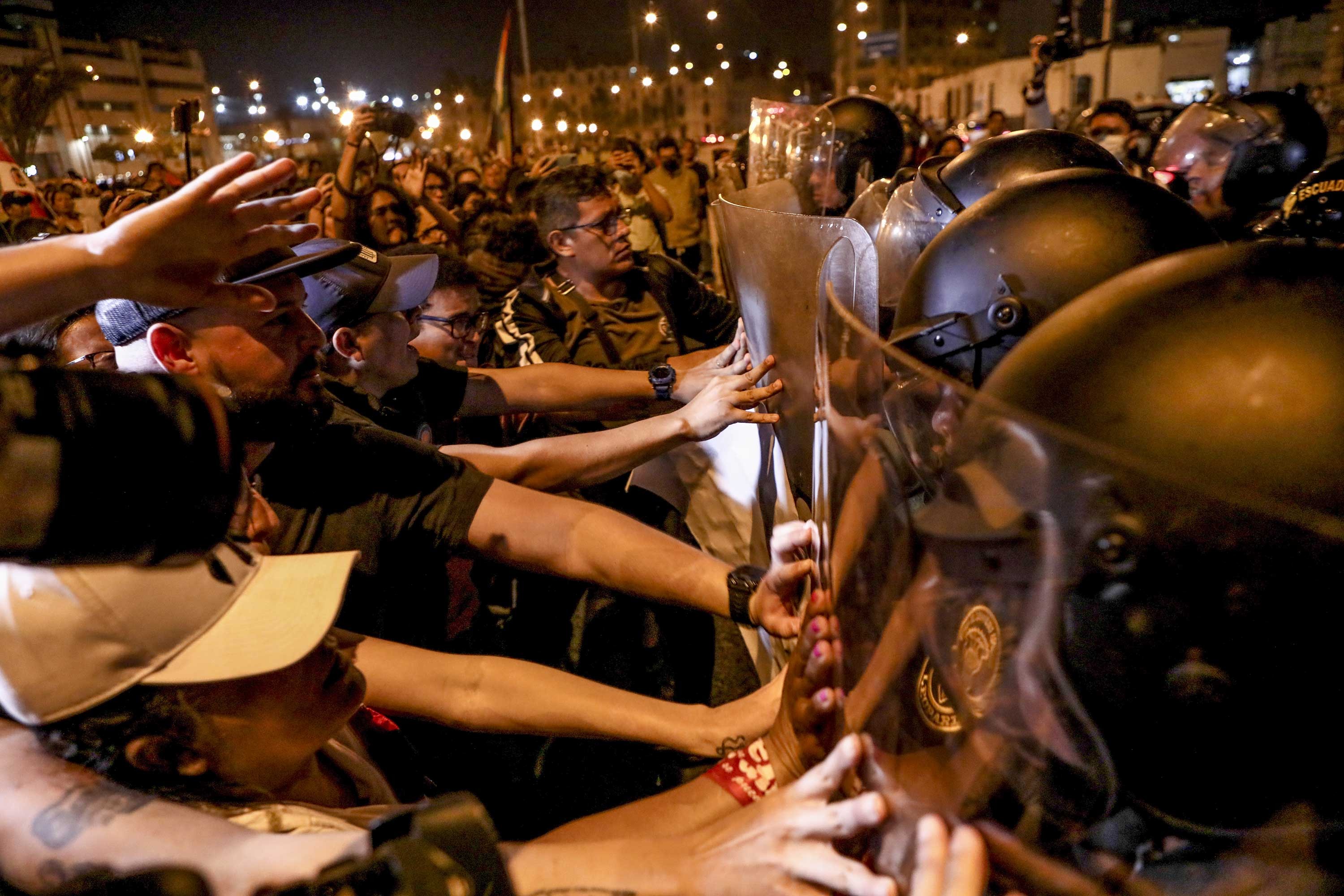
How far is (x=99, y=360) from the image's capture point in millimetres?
2574

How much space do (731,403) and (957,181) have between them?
128 cm

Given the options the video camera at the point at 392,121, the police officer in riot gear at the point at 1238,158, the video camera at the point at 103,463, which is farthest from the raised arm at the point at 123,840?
the video camera at the point at 392,121

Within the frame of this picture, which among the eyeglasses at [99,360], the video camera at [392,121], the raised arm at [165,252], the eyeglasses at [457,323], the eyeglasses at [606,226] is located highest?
the video camera at [392,121]

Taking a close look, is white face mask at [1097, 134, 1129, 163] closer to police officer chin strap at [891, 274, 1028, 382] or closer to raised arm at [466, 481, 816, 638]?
police officer chin strap at [891, 274, 1028, 382]

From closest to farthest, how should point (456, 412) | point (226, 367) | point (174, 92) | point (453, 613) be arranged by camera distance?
point (226, 367) < point (453, 613) < point (456, 412) < point (174, 92)

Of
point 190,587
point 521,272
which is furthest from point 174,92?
point 190,587

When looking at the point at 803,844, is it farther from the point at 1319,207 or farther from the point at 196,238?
the point at 1319,207

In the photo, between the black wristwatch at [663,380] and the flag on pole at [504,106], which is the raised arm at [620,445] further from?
the flag on pole at [504,106]

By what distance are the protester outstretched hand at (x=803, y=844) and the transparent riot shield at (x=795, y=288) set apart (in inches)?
33.4

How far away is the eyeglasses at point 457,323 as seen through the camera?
172 inches

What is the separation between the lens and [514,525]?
2.74 m

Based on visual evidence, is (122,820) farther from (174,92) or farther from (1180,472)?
(174,92)

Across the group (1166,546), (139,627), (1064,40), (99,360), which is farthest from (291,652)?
(1064,40)

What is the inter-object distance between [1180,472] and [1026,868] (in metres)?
0.56
